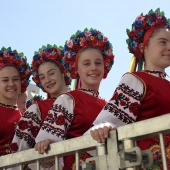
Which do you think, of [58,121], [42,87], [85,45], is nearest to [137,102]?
[58,121]

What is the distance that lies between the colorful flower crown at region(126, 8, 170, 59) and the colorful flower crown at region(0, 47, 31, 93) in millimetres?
1529

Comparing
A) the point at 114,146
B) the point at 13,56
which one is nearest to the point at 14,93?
the point at 13,56

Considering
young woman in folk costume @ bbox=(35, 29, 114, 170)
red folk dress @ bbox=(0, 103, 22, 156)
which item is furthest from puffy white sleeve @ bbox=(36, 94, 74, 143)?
red folk dress @ bbox=(0, 103, 22, 156)

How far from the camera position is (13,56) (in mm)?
4621

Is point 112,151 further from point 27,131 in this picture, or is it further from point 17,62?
point 17,62

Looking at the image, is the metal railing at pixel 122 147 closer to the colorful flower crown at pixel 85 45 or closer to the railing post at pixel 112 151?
the railing post at pixel 112 151

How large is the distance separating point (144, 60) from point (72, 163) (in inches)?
36.2

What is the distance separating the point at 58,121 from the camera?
3.25 m

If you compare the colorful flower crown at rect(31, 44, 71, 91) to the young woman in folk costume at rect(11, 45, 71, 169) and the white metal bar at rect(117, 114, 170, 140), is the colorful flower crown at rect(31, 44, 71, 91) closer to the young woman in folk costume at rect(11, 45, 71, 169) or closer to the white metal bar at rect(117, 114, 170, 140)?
the young woman in folk costume at rect(11, 45, 71, 169)

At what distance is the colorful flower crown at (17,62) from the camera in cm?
452

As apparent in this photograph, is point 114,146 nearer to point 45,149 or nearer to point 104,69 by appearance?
point 45,149

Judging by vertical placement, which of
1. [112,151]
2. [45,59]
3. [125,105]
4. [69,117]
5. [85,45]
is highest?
[45,59]

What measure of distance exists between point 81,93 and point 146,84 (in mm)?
861

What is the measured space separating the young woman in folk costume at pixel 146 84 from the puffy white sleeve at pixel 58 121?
56 centimetres
